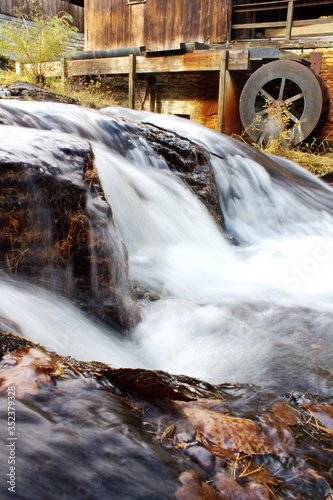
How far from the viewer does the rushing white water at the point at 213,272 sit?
7.64 ft

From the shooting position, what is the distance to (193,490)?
3.63 feet

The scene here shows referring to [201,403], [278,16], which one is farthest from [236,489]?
[278,16]

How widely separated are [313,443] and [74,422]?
2.65 feet

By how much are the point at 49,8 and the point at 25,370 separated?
21.8 metres

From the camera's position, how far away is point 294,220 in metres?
5.96

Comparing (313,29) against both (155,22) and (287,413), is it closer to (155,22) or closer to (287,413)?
(155,22)

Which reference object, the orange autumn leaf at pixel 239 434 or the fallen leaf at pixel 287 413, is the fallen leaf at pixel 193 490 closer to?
the orange autumn leaf at pixel 239 434

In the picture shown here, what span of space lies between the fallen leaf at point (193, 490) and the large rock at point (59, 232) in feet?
Result: 5.03

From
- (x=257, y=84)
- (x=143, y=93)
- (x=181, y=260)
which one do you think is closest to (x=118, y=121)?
(x=181, y=260)

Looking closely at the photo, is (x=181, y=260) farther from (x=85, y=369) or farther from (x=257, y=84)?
(x=257, y=84)
